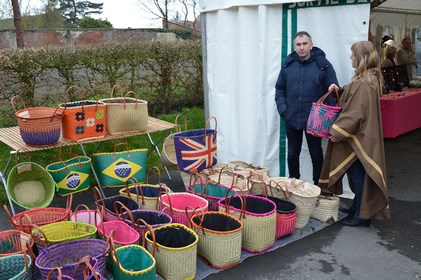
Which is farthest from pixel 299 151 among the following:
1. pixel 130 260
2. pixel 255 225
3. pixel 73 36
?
pixel 73 36

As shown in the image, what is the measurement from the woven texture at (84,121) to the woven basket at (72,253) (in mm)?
1442

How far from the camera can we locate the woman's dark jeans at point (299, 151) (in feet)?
14.3

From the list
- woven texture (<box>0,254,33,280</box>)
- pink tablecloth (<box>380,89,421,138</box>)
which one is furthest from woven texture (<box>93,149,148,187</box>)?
pink tablecloth (<box>380,89,421,138</box>)

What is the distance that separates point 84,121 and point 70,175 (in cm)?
53

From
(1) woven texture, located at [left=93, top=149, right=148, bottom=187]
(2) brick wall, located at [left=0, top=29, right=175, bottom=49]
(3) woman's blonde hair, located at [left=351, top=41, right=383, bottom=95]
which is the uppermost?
(2) brick wall, located at [left=0, top=29, right=175, bottom=49]

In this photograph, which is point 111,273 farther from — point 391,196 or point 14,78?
point 14,78

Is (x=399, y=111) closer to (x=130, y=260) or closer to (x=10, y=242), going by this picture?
(x=130, y=260)

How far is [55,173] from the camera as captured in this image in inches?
163

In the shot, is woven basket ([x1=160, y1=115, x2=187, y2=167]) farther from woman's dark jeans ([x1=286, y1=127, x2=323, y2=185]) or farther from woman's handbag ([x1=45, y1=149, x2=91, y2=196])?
woman's dark jeans ([x1=286, y1=127, x2=323, y2=185])

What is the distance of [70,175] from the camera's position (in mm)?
4191

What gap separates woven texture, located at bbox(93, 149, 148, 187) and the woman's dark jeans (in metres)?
1.53

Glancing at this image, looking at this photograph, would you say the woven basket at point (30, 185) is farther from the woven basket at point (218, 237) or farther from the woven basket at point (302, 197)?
the woven basket at point (302, 197)

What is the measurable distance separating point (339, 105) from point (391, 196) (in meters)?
1.46

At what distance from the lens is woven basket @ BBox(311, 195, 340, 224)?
398 cm
